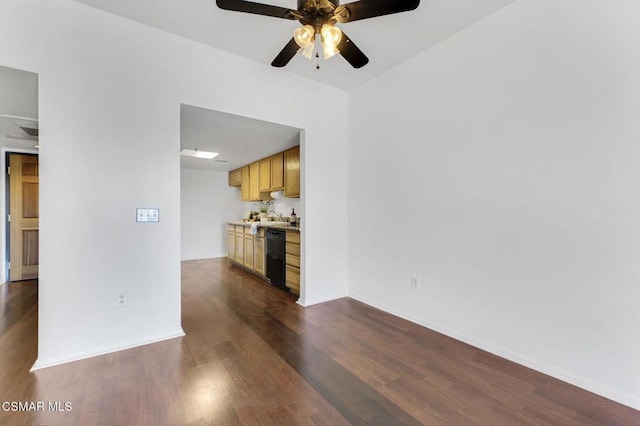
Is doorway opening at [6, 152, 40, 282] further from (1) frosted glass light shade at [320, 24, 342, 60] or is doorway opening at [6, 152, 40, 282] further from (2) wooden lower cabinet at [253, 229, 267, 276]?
(1) frosted glass light shade at [320, 24, 342, 60]

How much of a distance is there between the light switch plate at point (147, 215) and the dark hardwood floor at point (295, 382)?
41.5 inches

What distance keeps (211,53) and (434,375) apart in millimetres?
3309

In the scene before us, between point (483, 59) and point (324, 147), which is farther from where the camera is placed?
point (324, 147)

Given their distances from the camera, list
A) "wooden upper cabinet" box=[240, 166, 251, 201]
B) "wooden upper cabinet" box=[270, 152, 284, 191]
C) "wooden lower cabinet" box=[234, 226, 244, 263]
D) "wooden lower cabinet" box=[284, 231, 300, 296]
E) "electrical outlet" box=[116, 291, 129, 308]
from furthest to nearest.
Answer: "wooden upper cabinet" box=[240, 166, 251, 201]
"wooden lower cabinet" box=[234, 226, 244, 263]
"wooden upper cabinet" box=[270, 152, 284, 191]
"wooden lower cabinet" box=[284, 231, 300, 296]
"electrical outlet" box=[116, 291, 129, 308]

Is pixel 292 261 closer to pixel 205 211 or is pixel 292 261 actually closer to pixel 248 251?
pixel 248 251

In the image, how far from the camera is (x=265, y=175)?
5086mm

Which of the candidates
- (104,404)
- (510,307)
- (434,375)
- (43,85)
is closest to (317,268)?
(434,375)

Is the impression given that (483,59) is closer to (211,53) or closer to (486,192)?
(486,192)

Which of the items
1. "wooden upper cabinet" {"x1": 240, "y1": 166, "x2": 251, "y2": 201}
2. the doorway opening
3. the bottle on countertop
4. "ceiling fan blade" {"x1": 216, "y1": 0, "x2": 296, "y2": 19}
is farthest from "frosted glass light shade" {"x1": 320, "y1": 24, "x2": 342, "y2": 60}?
the doorway opening

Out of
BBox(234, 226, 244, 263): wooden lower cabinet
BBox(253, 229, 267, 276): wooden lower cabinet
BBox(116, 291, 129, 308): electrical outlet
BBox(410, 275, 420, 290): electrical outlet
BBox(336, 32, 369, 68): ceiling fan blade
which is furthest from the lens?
BBox(234, 226, 244, 263): wooden lower cabinet

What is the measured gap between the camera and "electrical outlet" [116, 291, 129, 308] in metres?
2.25

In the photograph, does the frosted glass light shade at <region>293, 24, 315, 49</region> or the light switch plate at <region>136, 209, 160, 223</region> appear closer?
the frosted glass light shade at <region>293, 24, 315, 49</region>

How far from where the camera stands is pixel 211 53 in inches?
104

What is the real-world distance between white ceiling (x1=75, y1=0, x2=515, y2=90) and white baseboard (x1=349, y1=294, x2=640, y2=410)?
2678 mm
